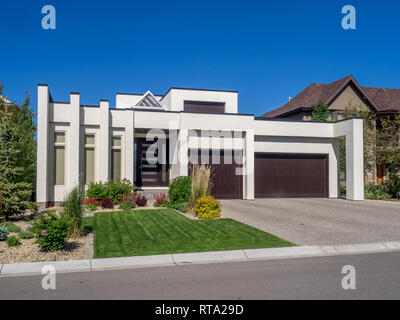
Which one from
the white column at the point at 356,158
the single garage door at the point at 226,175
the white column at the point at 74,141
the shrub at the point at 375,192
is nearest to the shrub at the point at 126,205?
the white column at the point at 74,141

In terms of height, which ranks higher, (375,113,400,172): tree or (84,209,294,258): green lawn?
(375,113,400,172): tree

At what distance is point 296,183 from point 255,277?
1466 cm

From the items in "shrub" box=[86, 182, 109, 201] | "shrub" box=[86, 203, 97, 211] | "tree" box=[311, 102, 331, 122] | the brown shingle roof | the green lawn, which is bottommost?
the green lawn

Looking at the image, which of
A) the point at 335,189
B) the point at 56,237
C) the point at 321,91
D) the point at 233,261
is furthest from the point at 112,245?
the point at 321,91

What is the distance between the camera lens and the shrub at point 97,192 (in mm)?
15273

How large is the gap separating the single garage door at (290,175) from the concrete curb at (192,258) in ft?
35.6

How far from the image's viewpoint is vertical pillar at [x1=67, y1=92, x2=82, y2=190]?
16.2 meters

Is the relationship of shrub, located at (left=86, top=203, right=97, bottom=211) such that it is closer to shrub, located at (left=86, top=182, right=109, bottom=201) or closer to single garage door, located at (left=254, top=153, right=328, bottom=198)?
shrub, located at (left=86, top=182, right=109, bottom=201)

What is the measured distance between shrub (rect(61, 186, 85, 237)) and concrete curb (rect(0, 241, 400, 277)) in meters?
2.08

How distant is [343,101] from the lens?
94.5 feet

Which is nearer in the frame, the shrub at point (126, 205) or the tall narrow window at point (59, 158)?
the shrub at point (126, 205)

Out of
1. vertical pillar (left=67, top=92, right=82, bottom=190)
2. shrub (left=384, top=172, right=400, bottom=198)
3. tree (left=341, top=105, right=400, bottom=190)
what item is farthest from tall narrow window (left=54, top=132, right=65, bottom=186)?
shrub (left=384, top=172, right=400, bottom=198)

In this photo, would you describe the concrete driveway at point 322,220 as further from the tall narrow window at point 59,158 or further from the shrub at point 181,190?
the tall narrow window at point 59,158

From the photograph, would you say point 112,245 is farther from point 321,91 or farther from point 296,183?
point 321,91
